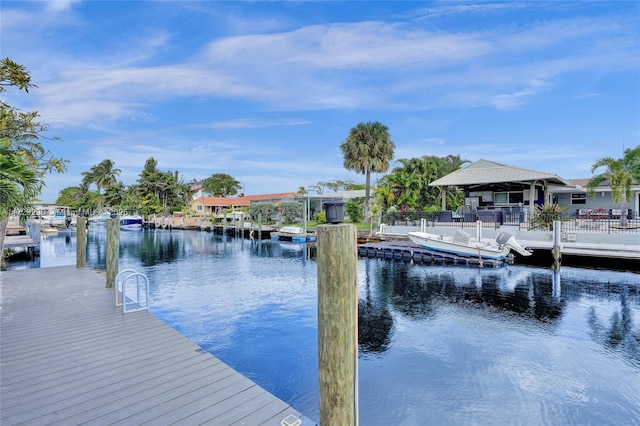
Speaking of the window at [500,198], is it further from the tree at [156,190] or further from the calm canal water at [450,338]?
the tree at [156,190]

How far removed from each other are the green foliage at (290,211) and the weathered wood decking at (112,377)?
3893 cm

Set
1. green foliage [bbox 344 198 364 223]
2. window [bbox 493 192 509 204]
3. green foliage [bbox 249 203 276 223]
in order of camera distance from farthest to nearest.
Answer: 1. green foliage [bbox 249 203 276 223]
2. green foliage [bbox 344 198 364 223]
3. window [bbox 493 192 509 204]

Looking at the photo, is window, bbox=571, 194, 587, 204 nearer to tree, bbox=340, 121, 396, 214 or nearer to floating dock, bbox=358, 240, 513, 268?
floating dock, bbox=358, 240, 513, 268

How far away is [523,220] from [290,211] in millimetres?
28640

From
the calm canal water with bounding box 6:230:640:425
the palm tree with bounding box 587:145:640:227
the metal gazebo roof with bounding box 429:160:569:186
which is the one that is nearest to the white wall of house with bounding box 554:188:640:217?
the metal gazebo roof with bounding box 429:160:569:186

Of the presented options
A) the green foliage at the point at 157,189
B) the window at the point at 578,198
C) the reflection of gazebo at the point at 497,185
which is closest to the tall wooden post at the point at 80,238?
the reflection of gazebo at the point at 497,185

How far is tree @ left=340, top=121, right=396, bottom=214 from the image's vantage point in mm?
38812

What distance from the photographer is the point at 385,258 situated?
23.7 m

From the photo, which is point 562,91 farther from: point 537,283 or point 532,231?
point 537,283

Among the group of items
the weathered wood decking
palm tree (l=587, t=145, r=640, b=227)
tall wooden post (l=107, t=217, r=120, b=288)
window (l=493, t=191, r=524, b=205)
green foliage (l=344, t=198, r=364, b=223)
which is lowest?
the weathered wood decking

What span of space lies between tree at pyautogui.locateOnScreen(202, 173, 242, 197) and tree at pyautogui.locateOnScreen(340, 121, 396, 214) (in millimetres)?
49696

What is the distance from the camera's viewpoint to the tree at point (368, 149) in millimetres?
38812

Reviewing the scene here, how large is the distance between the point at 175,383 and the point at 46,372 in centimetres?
185

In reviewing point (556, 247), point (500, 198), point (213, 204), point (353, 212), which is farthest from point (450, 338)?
point (213, 204)
